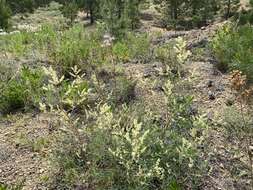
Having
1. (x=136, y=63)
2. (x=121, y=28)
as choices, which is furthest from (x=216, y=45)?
(x=121, y=28)

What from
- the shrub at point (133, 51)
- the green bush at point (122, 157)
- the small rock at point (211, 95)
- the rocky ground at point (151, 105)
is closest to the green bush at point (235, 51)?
the rocky ground at point (151, 105)

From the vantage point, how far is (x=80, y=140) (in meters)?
4.54

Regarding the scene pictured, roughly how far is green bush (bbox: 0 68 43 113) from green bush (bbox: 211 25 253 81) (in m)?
2.92

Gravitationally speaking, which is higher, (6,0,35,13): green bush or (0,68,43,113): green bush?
(0,68,43,113): green bush

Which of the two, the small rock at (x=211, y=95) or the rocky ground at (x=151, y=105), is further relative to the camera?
the small rock at (x=211, y=95)

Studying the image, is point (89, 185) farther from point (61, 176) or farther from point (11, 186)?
point (11, 186)

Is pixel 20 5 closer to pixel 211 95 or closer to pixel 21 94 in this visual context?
pixel 21 94

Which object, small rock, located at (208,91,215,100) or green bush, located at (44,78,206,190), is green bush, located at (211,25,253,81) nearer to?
small rock, located at (208,91,215,100)

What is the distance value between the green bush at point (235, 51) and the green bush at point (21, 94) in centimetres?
292

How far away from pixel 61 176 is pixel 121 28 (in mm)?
12835

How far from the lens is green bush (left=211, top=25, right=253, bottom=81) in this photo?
6.58 m

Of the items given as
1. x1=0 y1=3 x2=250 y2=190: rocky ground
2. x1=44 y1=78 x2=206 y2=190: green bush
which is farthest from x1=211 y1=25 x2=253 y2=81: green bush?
x1=44 y1=78 x2=206 y2=190: green bush

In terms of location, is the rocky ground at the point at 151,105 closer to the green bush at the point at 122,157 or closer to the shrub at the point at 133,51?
the green bush at the point at 122,157

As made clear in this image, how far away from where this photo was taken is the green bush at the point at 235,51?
658cm
